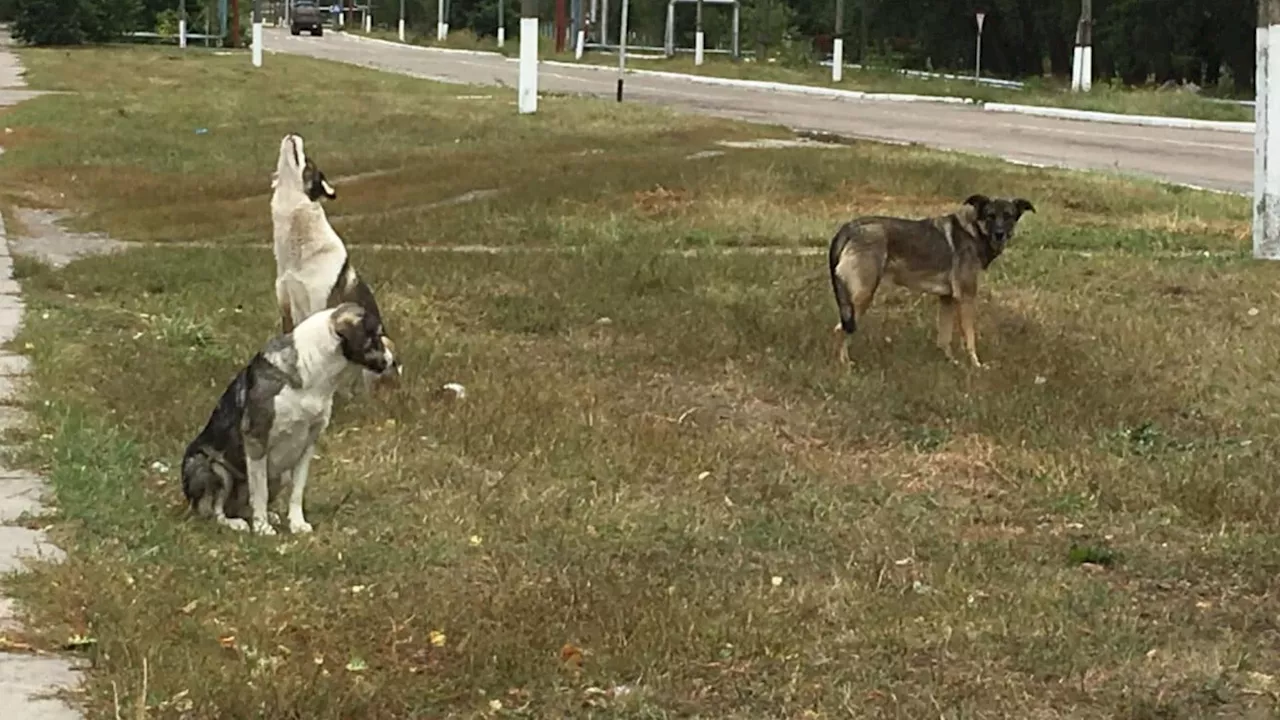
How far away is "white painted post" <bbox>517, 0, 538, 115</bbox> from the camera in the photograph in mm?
27031

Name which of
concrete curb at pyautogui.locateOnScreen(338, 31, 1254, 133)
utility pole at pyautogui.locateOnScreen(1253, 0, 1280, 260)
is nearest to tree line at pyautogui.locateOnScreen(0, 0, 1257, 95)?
concrete curb at pyautogui.locateOnScreen(338, 31, 1254, 133)

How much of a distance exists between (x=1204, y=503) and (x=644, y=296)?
5.27 meters

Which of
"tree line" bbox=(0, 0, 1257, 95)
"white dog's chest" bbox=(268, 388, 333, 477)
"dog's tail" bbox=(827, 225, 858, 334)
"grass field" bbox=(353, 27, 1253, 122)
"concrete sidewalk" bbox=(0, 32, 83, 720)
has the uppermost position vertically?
"tree line" bbox=(0, 0, 1257, 95)

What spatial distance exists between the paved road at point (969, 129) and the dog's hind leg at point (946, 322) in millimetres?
10474

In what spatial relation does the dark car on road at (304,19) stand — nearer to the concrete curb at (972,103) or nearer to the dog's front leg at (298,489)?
the concrete curb at (972,103)

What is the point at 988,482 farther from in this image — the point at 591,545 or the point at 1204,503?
the point at 591,545

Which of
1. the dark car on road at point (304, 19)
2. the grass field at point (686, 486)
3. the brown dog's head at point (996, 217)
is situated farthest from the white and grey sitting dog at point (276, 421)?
the dark car on road at point (304, 19)

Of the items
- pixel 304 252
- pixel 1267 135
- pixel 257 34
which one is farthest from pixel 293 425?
pixel 257 34

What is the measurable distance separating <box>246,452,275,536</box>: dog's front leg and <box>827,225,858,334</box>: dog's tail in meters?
3.99

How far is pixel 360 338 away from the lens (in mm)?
6285

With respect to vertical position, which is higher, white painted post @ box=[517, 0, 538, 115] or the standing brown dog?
white painted post @ box=[517, 0, 538, 115]

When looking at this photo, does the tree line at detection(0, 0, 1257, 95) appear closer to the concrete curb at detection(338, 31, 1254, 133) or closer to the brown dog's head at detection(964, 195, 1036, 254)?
the concrete curb at detection(338, 31, 1254, 133)

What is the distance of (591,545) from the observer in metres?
6.30

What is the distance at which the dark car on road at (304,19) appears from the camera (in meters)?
92.3
